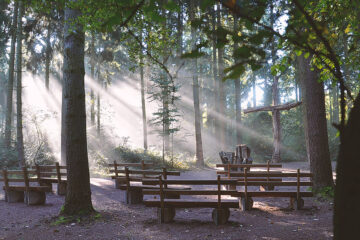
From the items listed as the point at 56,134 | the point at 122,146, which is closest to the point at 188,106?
the point at 122,146

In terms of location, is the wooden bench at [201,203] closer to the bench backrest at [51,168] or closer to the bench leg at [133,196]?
the bench leg at [133,196]

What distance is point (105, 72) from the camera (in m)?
25.1

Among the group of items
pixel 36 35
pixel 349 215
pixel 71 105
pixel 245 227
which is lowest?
pixel 245 227

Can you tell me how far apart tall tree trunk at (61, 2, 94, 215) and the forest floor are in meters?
0.59

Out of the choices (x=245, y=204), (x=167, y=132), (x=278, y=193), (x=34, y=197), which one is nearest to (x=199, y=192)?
(x=245, y=204)

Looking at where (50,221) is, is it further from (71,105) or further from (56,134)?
(56,134)

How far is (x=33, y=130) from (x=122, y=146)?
5906 millimetres

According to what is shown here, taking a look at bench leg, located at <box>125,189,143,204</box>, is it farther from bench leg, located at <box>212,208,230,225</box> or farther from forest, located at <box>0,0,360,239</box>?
bench leg, located at <box>212,208,230,225</box>

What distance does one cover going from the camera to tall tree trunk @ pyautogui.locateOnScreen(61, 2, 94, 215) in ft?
23.2

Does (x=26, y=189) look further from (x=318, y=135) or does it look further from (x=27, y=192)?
(x=318, y=135)

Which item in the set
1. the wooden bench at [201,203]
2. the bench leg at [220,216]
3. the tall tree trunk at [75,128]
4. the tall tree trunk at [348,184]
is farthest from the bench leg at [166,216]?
the tall tree trunk at [348,184]

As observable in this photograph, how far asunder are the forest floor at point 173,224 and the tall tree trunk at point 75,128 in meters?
0.59

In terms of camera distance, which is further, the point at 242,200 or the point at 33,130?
the point at 33,130

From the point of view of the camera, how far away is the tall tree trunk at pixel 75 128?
7066 mm
